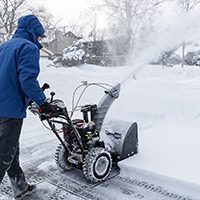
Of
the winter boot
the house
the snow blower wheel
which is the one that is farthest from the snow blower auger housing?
the house

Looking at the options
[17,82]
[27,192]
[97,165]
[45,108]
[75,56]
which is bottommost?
[27,192]

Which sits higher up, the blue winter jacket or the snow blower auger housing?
the blue winter jacket

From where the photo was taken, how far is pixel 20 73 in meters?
2.55

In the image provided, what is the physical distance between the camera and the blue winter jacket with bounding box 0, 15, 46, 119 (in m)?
2.55

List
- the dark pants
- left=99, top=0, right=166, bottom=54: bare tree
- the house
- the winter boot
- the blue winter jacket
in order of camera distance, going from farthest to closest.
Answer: the house < left=99, top=0, right=166, bottom=54: bare tree < the winter boot < the dark pants < the blue winter jacket

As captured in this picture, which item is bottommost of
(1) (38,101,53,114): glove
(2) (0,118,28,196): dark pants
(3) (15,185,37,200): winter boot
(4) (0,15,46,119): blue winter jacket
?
(3) (15,185,37,200): winter boot

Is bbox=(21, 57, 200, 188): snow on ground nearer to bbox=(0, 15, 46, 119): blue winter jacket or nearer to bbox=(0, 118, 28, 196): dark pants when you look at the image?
bbox=(0, 118, 28, 196): dark pants

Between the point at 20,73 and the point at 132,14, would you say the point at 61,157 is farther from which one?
the point at 132,14

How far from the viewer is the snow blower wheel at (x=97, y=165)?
10.6ft

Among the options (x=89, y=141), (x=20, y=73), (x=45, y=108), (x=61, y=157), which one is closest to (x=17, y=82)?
(x=20, y=73)

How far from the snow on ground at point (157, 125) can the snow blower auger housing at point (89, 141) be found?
9.1 inches

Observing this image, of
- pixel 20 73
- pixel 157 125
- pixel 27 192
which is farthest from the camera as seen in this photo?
pixel 157 125

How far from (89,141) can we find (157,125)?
2240 mm

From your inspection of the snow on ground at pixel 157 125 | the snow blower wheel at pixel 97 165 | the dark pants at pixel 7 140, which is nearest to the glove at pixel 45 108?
the dark pants at pixel 7 140
